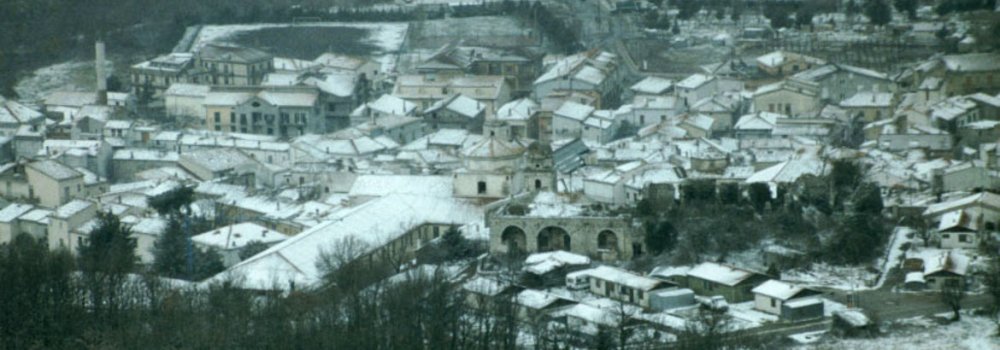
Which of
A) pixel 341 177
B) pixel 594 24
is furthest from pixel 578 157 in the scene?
pixel 594 24

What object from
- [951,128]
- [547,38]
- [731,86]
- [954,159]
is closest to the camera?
[954,159]

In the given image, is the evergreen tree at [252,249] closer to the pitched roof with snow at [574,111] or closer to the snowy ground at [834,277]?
the snowy ground at [834,277]

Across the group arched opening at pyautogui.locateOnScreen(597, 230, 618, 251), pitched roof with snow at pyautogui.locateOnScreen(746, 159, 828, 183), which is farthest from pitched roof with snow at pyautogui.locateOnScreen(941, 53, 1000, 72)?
arched opening at pyautogui.locateOnScreen(597, 230, 618, 251)

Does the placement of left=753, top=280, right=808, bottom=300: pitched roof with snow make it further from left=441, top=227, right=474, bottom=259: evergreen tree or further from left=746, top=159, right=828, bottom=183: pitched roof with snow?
left=441, top=227, right=474, bottom=259: evergreen tree

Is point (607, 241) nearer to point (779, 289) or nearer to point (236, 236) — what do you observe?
point (779, 289)

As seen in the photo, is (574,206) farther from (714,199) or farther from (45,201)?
(45,201)

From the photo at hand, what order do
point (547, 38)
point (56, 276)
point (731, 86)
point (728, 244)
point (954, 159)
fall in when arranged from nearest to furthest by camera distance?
point (56, 276)
point (728, 244)
point (954, 159)
point (731, 86)
point (547, 38)

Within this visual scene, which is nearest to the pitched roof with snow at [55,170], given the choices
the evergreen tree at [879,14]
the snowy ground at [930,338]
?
the snowy ground at [930,338]
